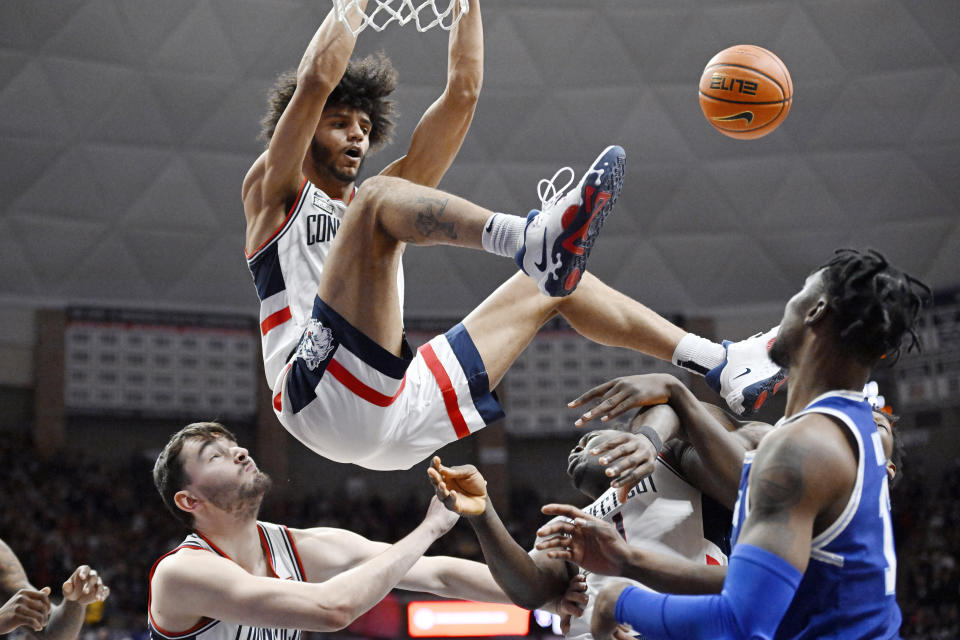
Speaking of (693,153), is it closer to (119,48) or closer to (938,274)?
(938,274)

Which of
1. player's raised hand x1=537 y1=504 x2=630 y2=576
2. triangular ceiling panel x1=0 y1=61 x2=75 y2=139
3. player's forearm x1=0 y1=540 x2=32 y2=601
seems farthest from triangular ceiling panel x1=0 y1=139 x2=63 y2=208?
player's raised hand x1=537 y1=504 x2=630 y2=576

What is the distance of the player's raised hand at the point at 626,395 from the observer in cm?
365

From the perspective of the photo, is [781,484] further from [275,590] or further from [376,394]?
[275,590]

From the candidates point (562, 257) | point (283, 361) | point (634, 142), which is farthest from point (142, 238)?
point (562, 257)

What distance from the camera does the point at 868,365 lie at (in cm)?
278

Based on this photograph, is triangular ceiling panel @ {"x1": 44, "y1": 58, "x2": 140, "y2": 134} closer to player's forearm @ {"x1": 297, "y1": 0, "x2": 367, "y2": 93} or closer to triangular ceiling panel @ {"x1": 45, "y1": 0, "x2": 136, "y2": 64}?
triangular ceiling panel @ {"x1": 45, "y1": 0, "x2": 136, "y2": 64}

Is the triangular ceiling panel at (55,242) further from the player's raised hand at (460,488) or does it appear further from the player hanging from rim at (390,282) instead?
the player's raised hand at (460,488)

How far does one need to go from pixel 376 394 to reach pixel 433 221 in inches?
30.1

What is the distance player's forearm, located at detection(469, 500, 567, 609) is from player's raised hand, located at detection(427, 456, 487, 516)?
4.5 inches

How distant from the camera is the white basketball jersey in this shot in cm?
372

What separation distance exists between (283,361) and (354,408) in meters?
0.53

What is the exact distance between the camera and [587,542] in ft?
10.1

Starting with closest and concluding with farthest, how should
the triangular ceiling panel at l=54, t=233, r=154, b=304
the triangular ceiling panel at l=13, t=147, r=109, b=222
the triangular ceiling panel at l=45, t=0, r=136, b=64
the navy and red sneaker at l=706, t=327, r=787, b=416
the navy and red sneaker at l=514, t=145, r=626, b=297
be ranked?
the navy and red sneaker at l=514, t=145, r=626, b=297, the navy and red sneaker at l=706, t=327, r=787, b=416, the triangular ceiling panel at l=45, t=0, r=136, b=64, the triangular ceiling panel at l=13, t=147, r=109, b=222, the triangular ceiling panel at l=54, t=233, r=154, b=304

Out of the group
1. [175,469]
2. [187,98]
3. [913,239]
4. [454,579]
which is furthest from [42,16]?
[913,239]
